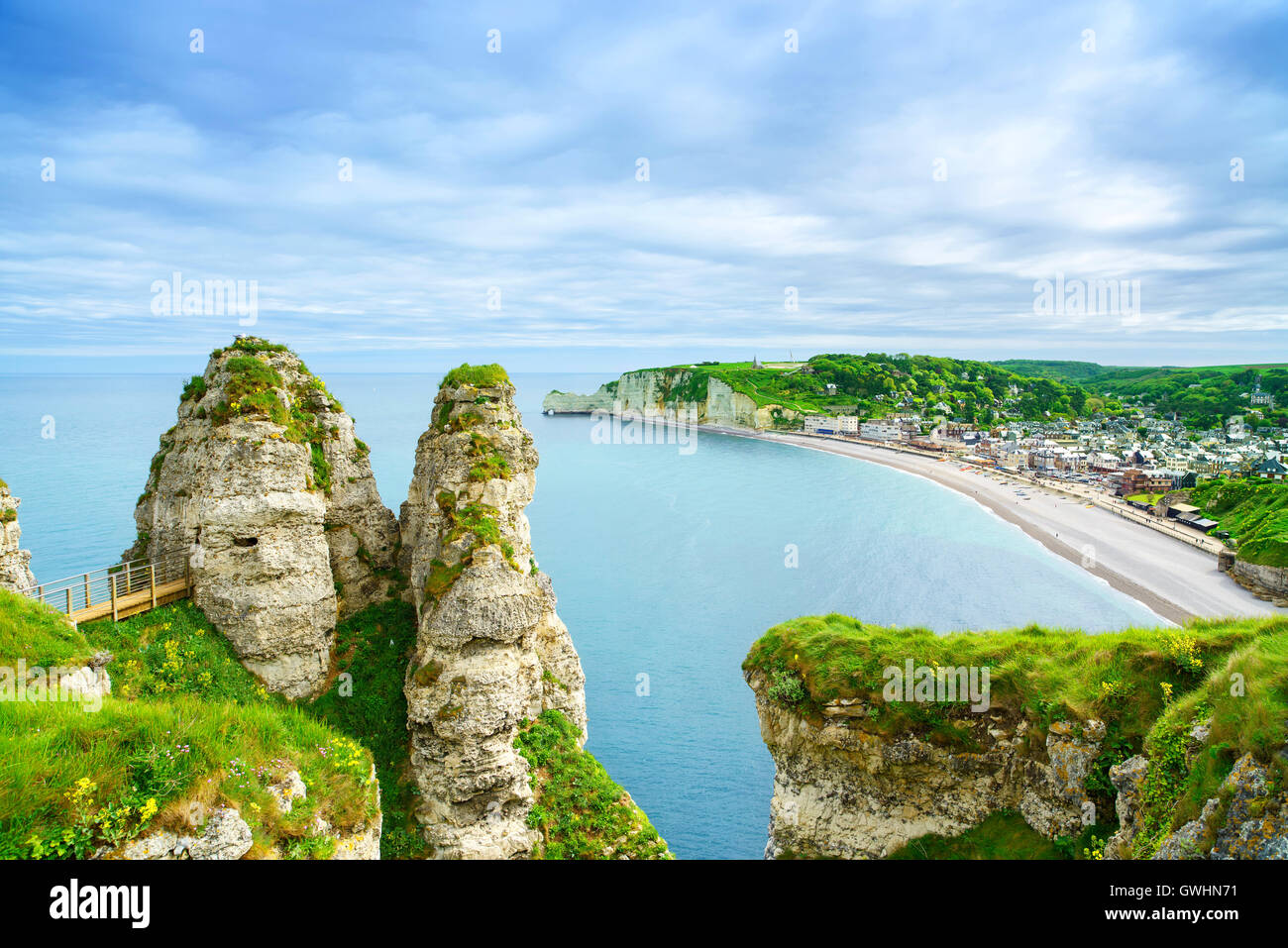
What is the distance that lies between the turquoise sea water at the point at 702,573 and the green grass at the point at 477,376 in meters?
21.4

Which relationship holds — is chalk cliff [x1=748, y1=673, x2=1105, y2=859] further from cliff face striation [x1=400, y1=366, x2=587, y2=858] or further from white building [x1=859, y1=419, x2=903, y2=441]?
white building [x1=859, y1=419, x2=903, y2=441]

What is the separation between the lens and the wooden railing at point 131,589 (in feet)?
61.6

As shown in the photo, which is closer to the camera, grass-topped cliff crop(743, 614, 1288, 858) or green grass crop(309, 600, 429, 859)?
grass-topped cliff crop(743, 614, 1288, 858)

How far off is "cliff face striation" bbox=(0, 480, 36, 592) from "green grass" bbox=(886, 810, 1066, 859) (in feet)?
82.8

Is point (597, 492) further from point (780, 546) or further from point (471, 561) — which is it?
point (471, 561)

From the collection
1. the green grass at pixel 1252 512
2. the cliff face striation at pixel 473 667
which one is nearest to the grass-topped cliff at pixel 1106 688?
the cliff face striation at pixel 473 667

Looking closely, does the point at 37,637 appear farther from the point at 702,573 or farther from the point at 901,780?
the point at 702,573

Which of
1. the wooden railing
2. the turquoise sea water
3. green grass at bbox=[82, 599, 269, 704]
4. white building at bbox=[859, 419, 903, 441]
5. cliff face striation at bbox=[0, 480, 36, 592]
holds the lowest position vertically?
the turquoise sea water

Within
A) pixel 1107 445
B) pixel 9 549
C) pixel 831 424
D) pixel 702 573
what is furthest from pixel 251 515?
pixel 831 424

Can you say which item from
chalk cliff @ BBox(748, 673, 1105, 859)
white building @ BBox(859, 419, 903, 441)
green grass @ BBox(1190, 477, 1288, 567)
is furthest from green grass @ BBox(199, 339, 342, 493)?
white building @ BBox(859, 419, 903, 441)

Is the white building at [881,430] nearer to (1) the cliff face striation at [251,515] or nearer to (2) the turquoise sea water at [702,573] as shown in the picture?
(2) the turquoise sea water at [702,573]

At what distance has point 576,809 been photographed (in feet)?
72.3

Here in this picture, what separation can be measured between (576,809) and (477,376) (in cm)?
1629

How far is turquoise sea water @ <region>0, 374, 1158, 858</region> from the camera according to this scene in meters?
35.3
